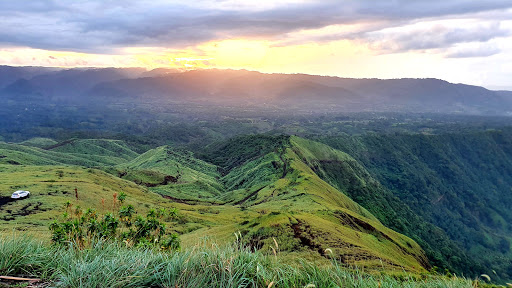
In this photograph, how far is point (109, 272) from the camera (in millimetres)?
6359

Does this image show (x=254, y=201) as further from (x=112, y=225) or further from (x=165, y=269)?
(x=165, y=269)

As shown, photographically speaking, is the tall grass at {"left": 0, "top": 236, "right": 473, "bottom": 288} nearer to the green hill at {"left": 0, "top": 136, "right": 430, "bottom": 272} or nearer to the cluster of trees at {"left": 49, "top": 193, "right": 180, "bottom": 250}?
the green hill at {"left": 0, "top": 136, "right": 430, "bottom": 272}

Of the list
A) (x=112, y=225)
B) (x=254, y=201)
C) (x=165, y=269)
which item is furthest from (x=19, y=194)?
(x=165, y=269)

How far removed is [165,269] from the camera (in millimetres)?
6727

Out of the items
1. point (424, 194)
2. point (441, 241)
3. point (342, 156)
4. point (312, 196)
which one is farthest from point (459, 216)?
point (312, 196)

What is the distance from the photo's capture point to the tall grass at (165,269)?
636 centimetres

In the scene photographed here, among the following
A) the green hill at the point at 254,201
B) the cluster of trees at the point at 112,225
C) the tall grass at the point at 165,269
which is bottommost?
the green hill at the point at 254,201

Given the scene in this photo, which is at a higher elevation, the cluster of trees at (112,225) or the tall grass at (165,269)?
the tall grass at (165,269)

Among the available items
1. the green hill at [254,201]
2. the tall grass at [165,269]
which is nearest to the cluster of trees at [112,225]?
the green hill at [254,201]

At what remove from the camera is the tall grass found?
6.36 m

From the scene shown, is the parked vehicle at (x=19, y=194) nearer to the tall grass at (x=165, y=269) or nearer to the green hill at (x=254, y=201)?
the green hill at (x=254, y=201)

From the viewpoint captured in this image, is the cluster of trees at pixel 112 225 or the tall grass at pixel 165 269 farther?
the cluster of trees at pixel 112 225

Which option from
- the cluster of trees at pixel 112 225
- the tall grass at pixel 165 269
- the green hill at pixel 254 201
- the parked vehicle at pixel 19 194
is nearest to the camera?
the tall grass at pixel 165 269

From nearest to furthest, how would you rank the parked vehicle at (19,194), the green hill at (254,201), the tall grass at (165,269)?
the tall grass at (165,269), the green hill at (254,201), the parked vehicle at (19,194)
